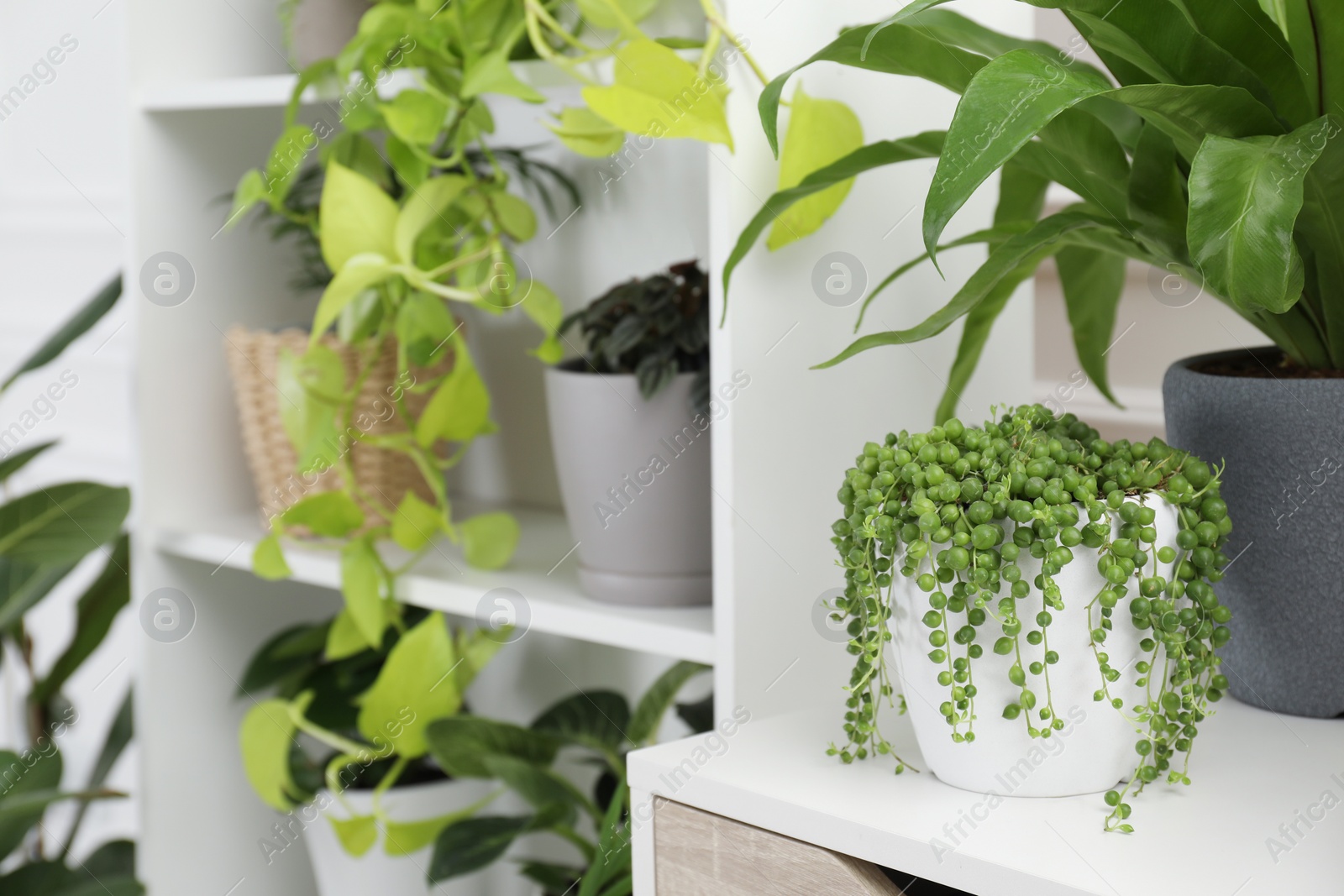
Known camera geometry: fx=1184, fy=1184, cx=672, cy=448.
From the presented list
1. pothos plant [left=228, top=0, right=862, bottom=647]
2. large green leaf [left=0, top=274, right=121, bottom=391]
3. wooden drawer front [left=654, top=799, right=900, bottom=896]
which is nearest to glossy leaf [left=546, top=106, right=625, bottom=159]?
pothos plant [left=228, top=0, right=862, bottom=647]

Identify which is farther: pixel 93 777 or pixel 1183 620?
pixel 93 777

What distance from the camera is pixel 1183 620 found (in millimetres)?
553

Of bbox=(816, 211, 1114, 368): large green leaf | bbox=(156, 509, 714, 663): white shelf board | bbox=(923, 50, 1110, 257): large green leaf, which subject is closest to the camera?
bbox=(923, 50, 1110, 257): large green leaf

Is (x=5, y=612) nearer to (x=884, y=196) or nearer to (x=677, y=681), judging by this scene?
(x=677, y=681)

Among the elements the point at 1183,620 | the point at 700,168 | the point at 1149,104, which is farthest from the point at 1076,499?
the point at 700,168

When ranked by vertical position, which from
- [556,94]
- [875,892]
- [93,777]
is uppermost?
[556,94]

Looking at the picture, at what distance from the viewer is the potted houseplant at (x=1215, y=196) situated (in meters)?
0.48

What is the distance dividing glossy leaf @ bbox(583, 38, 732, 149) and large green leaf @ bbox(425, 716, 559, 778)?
0.52m

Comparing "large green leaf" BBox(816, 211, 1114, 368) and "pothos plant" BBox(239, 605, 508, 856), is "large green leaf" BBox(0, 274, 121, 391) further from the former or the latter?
"large green leaf" BBox(816, 211, 1114, 368)

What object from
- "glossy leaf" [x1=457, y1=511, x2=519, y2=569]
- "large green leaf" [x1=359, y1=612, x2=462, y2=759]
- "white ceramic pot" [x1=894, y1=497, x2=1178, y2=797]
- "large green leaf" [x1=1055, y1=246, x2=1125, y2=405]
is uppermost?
"large green leaf" [x1=1055, y1=246, x2=1125, y2=405]

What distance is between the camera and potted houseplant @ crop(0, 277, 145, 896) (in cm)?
116

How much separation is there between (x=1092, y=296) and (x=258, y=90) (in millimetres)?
716

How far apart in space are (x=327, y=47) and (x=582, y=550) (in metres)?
0.57

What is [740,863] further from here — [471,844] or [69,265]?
[69,265]
